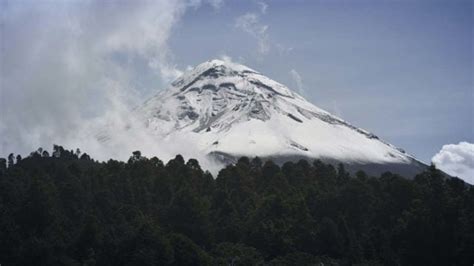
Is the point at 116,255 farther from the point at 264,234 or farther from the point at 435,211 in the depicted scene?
the point at 435,211

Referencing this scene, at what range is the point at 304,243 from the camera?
78.4 meters

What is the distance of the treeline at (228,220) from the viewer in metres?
68.2

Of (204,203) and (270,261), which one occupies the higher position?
(204,203)

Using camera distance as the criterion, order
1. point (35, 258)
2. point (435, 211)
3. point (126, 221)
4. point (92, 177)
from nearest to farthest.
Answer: point (35, 258), point (435, 211), point (126, 221), point (92, 177)

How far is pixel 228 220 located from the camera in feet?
276

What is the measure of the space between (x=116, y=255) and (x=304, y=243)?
80.1 feet

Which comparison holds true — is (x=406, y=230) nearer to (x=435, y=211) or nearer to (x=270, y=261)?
(x=435, y=211)

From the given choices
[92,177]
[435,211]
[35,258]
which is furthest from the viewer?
[92,177]

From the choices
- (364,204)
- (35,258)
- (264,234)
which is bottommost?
(35,258)

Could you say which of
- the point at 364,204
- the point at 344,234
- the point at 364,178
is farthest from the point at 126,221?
the point at 364,178

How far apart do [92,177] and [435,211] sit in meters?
53.4

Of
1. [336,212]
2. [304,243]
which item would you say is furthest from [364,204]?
[304,243]

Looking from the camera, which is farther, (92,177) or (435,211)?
(92,177)

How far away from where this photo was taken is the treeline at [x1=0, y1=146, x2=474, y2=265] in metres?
68.2
